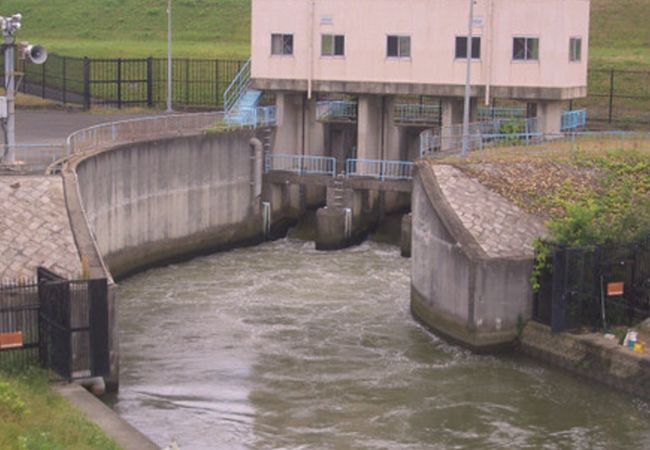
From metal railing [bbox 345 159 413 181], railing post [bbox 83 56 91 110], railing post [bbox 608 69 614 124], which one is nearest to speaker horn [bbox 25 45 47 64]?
metal railing [bbox 345 159 413 181]

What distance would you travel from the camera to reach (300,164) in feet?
172

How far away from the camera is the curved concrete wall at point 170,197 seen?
40906 millimetres

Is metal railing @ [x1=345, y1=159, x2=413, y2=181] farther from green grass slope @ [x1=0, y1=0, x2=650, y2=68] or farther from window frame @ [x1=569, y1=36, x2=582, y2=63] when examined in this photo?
green grass slope @ [x1=0, y1=0, x2=650, y2=68]

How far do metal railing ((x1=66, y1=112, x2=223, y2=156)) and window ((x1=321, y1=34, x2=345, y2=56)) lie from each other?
4.81 m

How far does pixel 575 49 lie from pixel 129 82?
23.2 metres

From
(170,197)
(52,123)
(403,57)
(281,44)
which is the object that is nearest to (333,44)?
(281,44)

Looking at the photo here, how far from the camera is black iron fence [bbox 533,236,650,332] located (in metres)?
32.2

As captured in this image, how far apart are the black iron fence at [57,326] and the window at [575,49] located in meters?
26.7

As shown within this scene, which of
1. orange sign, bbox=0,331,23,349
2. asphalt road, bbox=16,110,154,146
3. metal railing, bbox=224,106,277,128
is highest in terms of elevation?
metal railing, bbox=224,106,277,128

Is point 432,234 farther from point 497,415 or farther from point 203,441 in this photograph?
point 203,441

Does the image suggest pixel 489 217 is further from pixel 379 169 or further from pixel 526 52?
pixel 379 169

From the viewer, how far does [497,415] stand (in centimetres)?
2864

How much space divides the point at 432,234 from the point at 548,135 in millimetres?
12341

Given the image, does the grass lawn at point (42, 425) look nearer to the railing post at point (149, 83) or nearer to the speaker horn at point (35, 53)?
the speaker horn at point (35, 53)
